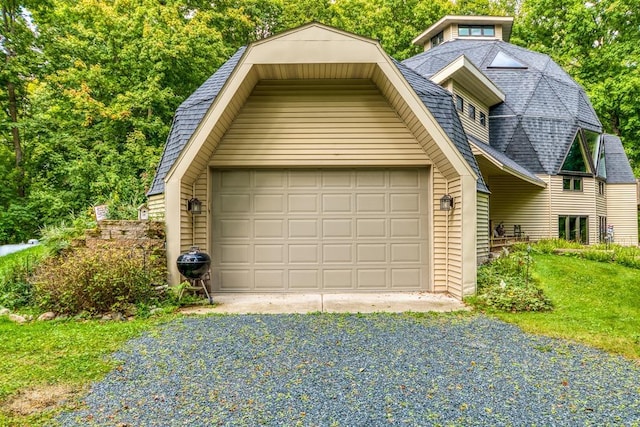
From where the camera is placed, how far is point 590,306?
19.0 feet

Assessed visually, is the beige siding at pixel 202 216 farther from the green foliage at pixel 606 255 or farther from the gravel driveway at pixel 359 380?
the green foliage at pixel 606 255

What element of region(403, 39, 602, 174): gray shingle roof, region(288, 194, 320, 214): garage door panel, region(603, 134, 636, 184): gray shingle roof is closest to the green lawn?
region(288, 194, 320, 214): garage door panel

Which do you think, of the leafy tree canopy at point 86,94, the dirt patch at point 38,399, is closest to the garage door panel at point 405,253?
the dirt patch at point 38,399

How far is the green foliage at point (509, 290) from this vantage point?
5.75 metres

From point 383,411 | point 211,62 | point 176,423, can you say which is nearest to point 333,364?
point 383,411

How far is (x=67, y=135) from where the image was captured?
46.0 ft

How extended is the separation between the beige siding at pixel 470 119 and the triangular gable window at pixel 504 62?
8.90 feet

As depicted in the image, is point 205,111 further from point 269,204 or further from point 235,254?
point 235,254

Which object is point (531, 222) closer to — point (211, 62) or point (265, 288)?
point (265, 288)

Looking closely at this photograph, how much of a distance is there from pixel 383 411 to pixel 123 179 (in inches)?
533

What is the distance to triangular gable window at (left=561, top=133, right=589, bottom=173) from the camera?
14.4 meters

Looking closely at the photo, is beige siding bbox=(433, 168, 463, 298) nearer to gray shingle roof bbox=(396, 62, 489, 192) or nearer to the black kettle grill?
gray shingle roof bbox=(396, 62, 489, 192)

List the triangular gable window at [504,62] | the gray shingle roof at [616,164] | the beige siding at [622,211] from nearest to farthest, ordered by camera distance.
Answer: the triangular gable window at [504,62]
the beige siding at [622,211]
the gray shingle roof at [616,164]

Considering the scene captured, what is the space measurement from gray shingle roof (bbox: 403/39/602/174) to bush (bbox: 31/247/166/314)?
12181mm
